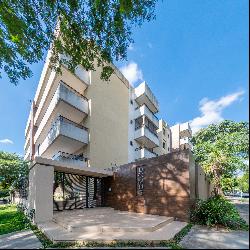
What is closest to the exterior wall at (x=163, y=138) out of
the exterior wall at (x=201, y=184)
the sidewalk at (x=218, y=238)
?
the exterior wall at (x=201, y=184)

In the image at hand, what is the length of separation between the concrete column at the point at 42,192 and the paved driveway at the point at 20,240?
1714 millimetres

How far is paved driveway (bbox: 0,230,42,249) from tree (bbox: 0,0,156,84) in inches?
253

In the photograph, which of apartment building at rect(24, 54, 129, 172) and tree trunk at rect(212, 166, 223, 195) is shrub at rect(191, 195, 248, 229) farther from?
apartment building at rect(24, 54, 129, 172)

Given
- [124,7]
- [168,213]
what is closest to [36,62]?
[124,7]

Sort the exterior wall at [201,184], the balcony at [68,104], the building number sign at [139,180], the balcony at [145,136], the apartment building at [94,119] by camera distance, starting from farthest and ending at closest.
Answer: the balcony at [145,136]
the apartment building at [94,119]
the balcony at [68,104]
the building number sign at [139,180]
the exterior wall at [201,184]

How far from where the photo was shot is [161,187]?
11.7 meters

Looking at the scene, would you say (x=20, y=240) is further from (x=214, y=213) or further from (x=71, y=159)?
(x=71, y=159)

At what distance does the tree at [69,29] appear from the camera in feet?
25.2

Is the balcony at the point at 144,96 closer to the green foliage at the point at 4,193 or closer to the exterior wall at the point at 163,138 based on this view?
the exterior wall at the point at 163,138

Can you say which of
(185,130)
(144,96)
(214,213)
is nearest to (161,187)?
(214,213)

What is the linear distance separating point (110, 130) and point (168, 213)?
1108 centimetres

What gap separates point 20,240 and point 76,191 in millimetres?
7325

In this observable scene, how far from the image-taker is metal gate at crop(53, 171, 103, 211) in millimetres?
13586

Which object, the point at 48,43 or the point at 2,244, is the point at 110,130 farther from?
the point at 2,244
